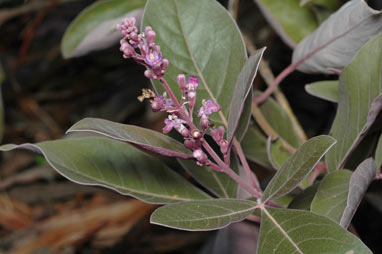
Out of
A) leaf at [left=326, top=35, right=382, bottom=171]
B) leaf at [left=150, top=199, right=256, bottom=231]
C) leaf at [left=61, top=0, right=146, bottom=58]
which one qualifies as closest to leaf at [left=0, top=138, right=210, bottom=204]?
leaf at [left=150, top=199, right=256, bottom=231]

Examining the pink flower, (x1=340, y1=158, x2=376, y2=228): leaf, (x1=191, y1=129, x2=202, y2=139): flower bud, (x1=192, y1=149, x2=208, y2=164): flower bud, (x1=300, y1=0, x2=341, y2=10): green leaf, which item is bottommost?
(x1=340, y1=158, x2=376, y2=228): leaf

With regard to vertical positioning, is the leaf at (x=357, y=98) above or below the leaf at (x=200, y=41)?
below

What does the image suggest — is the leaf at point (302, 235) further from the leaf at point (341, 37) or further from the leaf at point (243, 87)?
the leaf at point (341, 37)

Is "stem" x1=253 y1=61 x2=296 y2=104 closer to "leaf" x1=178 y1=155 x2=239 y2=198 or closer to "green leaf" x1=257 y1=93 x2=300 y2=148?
"green leaf" x1=257 y1=93 x2=300 y2=148

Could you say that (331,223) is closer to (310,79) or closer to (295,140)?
(295,140)

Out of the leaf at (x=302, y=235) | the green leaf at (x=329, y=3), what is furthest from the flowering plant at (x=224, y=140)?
the green leaf at (x=329, y=3)

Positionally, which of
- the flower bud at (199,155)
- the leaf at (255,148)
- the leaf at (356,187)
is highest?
the flower bud at (199,155)

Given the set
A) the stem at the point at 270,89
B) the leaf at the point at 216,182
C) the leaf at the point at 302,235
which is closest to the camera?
the leaf at the point at 302,235

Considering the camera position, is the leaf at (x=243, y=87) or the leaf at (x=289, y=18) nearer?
the leaf at (x=243, y=87)
